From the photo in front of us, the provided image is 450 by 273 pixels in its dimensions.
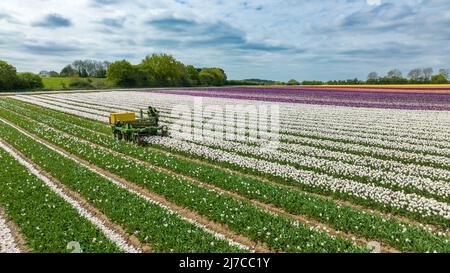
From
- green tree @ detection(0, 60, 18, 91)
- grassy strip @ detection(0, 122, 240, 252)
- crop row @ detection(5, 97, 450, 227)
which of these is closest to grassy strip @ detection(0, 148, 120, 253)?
grassy strip @ detection(0, 122, 240, 252)

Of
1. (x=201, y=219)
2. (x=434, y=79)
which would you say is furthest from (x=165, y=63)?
(x=201, y=219)

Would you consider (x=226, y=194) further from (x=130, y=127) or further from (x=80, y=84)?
(x=80, y=84)

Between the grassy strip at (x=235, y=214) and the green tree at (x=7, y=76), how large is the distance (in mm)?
88745

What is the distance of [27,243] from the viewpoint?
7.58m

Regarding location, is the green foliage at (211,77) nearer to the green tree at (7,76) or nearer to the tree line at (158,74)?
the tree line at (158,74)

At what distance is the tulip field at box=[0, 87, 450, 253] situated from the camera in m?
7.59

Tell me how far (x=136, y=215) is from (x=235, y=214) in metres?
2.79

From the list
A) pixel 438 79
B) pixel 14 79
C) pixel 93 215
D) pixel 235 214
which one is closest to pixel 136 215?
pixel 93 215

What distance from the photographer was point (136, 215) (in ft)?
28.9

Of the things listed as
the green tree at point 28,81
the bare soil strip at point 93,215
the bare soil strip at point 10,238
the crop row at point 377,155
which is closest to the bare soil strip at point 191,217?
the bare soil strip at point 93,215

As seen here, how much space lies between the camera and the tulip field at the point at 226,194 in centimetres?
759

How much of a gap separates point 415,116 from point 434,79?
76.9m

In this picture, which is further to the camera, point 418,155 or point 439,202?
point 418,155
